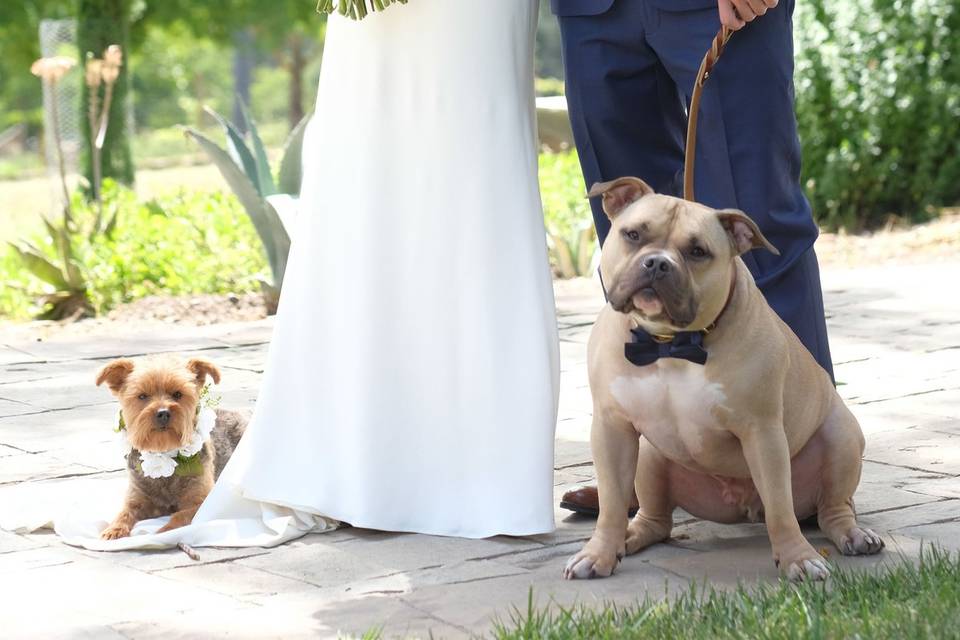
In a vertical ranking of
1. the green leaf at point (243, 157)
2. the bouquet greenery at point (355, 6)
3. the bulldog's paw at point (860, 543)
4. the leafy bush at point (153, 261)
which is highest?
the bouquet greenery at point (355, 6)

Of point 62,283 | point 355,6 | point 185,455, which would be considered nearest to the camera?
point 355,6

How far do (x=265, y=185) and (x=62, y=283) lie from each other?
1391 mm

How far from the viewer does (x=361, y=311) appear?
12.5ft

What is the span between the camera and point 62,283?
27.1 feet

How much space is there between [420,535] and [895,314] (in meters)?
4.10

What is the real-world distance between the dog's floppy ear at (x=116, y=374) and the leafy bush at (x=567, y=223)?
4239mm

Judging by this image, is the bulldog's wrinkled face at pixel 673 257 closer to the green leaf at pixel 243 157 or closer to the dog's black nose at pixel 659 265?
the dog's black nose at pixel 659 265

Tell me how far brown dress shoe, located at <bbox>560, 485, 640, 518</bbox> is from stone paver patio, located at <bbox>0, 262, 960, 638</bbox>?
1.9 inches

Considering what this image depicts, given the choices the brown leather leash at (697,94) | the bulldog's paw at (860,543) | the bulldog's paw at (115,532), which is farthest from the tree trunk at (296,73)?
the bulldog's paw at (860,543)

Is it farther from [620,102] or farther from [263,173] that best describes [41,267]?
[620,102]

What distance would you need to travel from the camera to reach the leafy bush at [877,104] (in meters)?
10.1

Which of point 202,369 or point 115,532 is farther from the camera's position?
point 202,369

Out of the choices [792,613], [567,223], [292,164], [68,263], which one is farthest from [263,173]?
[792,613]

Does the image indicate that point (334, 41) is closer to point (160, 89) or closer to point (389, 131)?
point (389, 131)
